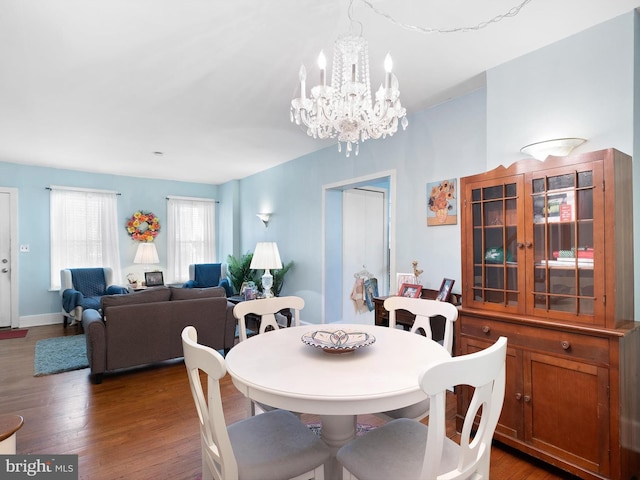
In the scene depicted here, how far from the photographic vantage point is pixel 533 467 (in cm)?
197

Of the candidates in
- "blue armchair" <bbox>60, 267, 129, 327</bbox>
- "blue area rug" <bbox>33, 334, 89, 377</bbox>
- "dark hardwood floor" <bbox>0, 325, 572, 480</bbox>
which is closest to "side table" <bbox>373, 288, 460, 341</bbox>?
"dark hardwood floor" <bbox>0, 325, 572, 480</bbox>

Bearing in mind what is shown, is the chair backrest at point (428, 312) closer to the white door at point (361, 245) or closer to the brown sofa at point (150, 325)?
the brown sofa at point (150, 325)

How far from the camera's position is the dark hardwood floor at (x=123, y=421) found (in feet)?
6.51

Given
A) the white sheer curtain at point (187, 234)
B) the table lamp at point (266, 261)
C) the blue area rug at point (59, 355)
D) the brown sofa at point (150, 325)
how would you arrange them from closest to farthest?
the brown sofa at point (150, 325) < the blue area rug at point (59, 355) < the table lamp at point (266, 261) < the white sheer curtain at point (187, 234)

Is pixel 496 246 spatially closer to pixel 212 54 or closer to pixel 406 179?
pixel 406 179

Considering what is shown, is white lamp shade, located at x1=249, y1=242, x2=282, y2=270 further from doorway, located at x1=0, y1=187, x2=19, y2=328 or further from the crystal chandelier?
doorway, located at x1=0, y1=187, x2=19, y2=328

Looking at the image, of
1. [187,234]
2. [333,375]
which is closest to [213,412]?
[333,375]

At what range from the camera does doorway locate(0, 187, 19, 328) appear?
534 cm

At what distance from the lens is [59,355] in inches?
157

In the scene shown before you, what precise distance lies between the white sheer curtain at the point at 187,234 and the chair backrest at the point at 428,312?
544cm

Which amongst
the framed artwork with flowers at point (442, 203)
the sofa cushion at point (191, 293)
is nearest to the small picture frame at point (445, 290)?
the framed artwork with flowers at point (442, 203)

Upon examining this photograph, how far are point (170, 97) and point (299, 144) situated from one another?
1.78 m

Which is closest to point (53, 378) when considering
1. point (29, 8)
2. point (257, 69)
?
point (29, 8)
